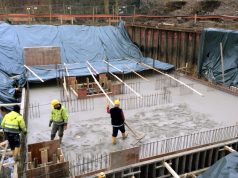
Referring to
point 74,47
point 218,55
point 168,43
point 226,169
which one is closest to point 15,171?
point 226,169

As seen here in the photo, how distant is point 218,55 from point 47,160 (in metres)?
10.7

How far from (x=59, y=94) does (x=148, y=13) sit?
2064 centimetres

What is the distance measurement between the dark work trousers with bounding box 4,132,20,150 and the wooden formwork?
0.36m

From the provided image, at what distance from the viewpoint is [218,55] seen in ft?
47.4

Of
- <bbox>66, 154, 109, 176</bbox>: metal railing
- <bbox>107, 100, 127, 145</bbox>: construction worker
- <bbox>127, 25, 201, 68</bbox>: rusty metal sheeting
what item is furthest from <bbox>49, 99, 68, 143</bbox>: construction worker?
<bbox>127, 25, 201, 68</bbox>: rusty metal sheeting

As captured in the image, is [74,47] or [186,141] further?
[74,47]

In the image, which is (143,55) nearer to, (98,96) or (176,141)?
(98,96)

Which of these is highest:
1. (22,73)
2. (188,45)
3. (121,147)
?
(188,45)

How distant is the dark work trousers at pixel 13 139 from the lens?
7316 millimetres

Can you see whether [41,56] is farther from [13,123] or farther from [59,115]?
[13,123]

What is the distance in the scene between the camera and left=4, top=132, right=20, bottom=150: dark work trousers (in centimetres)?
732

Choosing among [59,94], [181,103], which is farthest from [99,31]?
[181,103]

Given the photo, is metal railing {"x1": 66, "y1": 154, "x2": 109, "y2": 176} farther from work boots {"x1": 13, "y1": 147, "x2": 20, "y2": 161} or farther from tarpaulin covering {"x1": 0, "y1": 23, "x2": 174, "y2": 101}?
tarpaulin covering {"x1": 0, "y1": 23, "x2": 174, "y2": 101}

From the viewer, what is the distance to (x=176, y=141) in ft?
29.1
